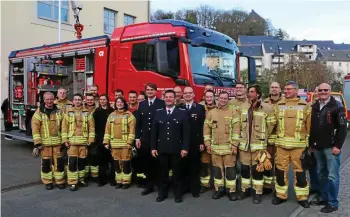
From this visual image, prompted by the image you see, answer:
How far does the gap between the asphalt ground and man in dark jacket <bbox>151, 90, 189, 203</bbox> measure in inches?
11.7

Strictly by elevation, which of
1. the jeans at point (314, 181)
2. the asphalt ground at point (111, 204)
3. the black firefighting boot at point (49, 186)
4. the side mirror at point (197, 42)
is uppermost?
the side mirror at point (197, 42)

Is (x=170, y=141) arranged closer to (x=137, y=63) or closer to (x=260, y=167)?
(x=260, y=167)

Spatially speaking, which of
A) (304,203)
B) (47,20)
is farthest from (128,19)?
(304,203)

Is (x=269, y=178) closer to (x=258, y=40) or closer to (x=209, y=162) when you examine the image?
(x=209, y=162)

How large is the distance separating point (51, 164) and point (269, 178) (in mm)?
3709

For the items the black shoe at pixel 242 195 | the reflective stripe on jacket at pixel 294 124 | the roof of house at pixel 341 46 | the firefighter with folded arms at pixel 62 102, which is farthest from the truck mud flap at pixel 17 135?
the roof of house at pixel 341 46

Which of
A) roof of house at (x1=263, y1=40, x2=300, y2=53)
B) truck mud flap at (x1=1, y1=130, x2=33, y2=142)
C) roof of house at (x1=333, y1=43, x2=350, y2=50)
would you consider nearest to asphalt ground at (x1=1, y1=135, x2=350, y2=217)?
truck mud flap at (x1=1, y1=130, x2=33, y2=142)

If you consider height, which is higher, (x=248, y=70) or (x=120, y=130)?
(x=248, y=70)

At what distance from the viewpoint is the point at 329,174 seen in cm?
513

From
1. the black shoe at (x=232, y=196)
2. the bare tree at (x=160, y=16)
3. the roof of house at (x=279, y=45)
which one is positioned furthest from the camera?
the roof of house at (x=279, y=45)

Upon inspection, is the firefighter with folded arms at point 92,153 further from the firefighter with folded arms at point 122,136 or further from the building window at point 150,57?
the building window at point 150,57

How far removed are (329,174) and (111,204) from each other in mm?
3167

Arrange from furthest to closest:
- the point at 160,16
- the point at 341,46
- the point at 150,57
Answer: the point at 341,46 → the point at 160,16 → the point at 150,57

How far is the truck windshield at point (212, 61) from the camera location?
7.07 m
